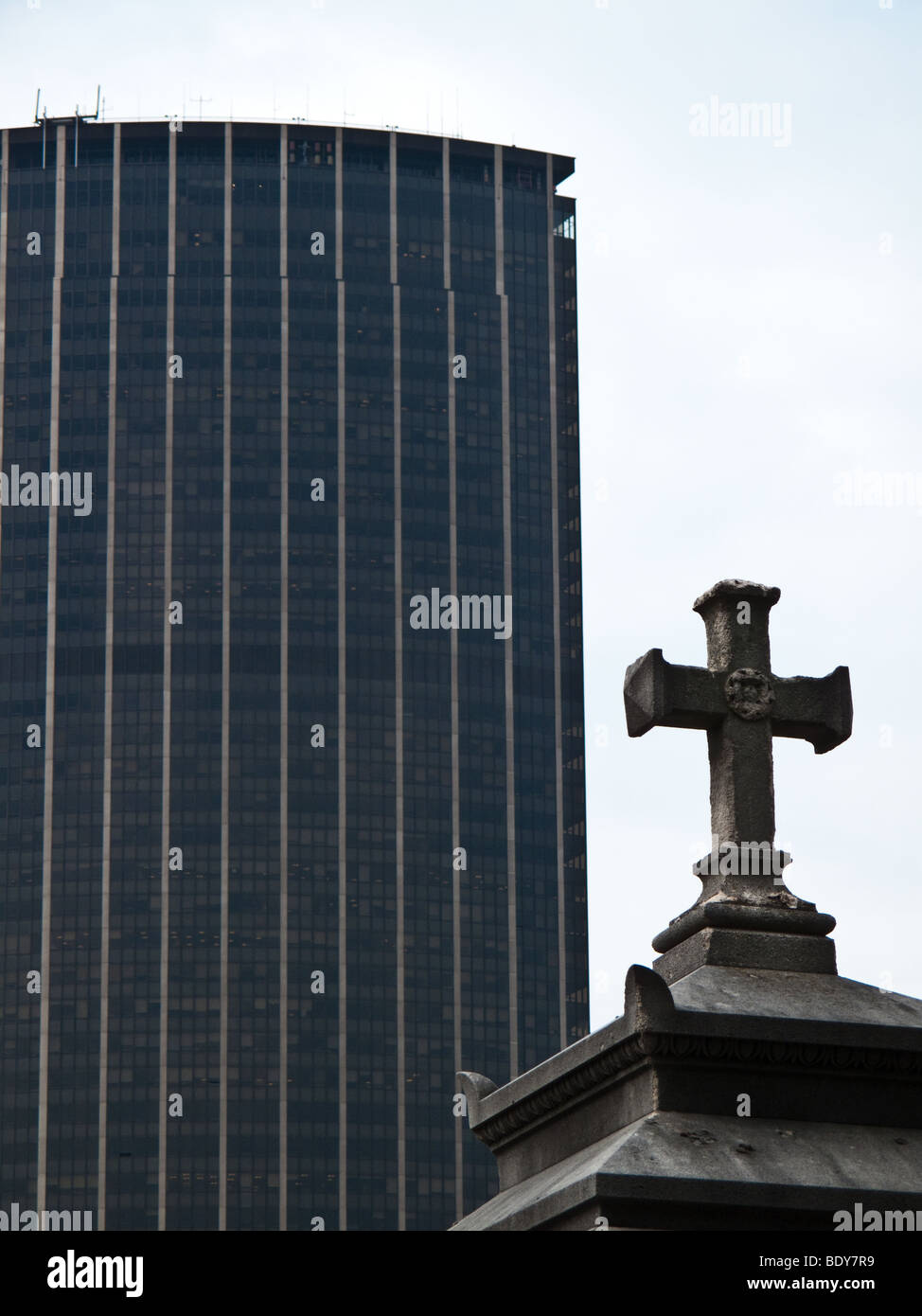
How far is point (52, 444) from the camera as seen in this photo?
193 m

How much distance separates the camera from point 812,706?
47.4 ft

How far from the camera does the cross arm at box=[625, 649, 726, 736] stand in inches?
552

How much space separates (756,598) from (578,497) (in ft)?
603

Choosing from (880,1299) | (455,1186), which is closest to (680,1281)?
(880,1299)

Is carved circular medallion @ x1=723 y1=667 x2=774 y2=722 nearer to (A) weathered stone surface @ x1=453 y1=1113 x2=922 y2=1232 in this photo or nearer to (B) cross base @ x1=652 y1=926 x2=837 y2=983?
(B) cross base @ x1=652 y1=926 x2=837 y2=983

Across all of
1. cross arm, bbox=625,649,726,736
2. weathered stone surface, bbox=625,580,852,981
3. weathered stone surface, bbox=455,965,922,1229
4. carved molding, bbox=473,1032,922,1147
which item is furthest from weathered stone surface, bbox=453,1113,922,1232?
cross arm, bbox=625,649,726,736

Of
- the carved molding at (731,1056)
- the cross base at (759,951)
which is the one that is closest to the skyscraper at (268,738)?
the cross base at (759,951)

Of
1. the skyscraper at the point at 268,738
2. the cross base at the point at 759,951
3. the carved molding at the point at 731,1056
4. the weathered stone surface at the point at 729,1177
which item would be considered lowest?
the weathered stone surface at the point at 729,1177

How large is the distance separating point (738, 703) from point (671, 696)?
18.5 inches

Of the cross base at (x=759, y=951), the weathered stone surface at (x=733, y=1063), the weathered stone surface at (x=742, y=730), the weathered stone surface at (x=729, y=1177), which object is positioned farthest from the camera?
the weathered stone surface at (x=742, y=730)

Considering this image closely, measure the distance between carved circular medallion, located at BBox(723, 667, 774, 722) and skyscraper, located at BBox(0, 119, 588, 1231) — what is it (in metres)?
161

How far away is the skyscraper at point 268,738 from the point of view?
178 meters

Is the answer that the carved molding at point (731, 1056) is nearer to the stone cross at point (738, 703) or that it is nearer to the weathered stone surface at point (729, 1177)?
the weathered stone surface at point (729, 1177)

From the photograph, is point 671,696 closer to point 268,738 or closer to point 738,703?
point 738,703
